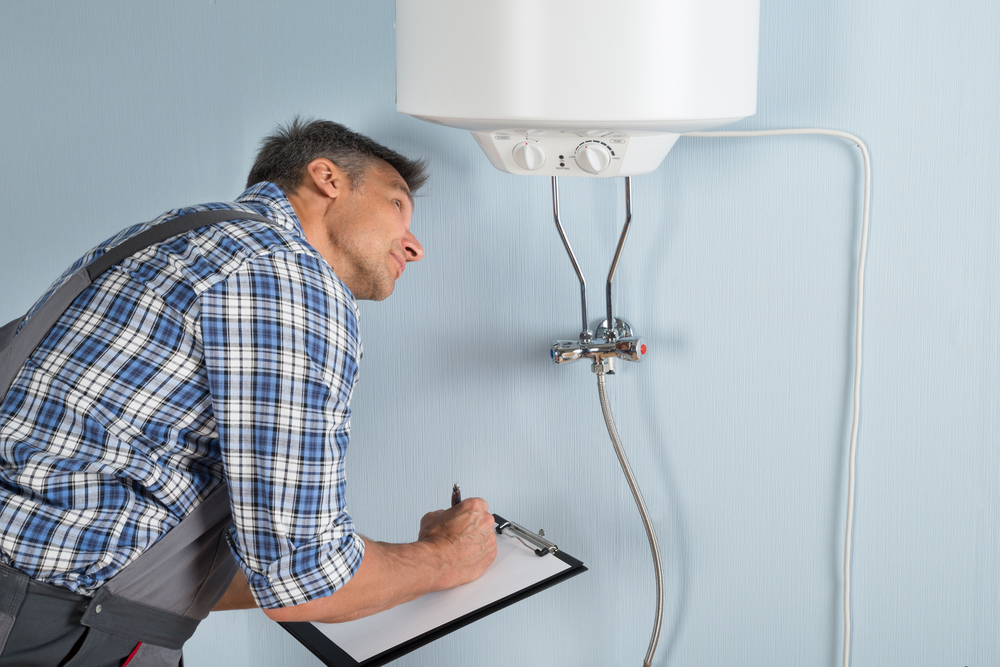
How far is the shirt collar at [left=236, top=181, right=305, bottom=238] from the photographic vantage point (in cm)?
96

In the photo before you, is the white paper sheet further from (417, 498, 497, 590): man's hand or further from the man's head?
the man's head

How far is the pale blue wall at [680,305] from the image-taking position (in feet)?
3.56

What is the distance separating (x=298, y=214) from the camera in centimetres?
110

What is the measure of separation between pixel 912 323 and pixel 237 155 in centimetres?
108

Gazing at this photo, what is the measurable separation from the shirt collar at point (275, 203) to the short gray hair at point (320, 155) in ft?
0.35

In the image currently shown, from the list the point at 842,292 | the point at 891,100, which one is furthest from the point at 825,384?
the point at 891,100

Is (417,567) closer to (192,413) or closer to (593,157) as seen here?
(192,413)

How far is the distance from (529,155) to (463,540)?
509 mm

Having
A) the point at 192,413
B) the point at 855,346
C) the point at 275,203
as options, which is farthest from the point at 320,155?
the point at 855,346

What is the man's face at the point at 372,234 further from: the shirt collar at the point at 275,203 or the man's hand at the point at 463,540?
the man's hand at the point at 463,540

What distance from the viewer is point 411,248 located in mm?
1181

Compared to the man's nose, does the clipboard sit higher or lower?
lower

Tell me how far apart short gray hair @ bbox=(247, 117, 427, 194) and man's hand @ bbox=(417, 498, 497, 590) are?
0.47m

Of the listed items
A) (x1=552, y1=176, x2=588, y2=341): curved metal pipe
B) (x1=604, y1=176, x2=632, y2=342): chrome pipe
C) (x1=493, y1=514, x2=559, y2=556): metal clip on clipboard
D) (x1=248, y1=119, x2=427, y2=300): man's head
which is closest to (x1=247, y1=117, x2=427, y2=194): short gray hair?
(x1=248, y1=119, x2=427, y2=300): man's head
